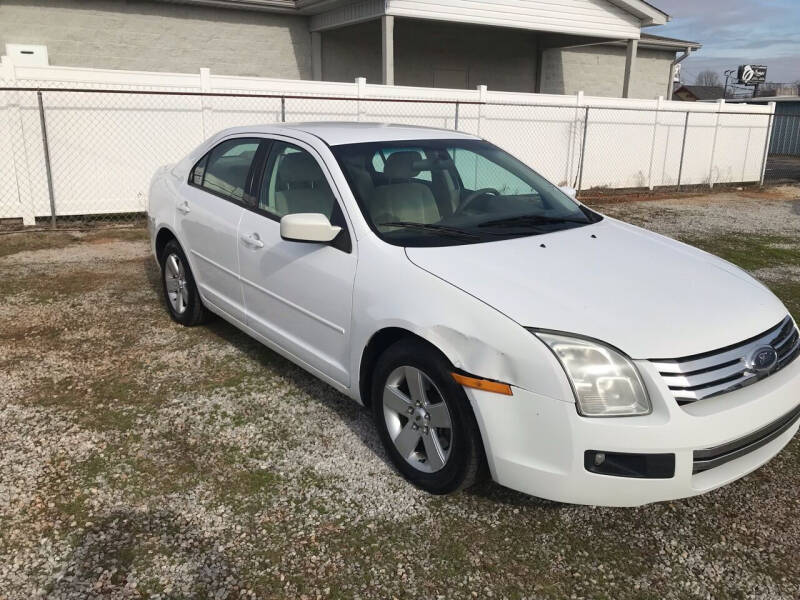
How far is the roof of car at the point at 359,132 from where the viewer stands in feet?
12.7

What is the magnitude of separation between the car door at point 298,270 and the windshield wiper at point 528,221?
2.67 feet

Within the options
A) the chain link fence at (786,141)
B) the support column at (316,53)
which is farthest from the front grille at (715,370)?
the chain link fence at (786,141)

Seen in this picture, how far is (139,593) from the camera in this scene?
8.05 feet

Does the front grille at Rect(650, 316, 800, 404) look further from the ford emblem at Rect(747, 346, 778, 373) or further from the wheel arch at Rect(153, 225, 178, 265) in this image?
the wheel arch at Rect(153, 225, 178, 265)

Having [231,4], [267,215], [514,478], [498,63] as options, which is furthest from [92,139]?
[498,63]

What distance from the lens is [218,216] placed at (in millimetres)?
4395

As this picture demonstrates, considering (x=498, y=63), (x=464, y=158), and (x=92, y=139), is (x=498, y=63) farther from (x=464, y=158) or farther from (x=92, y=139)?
(x=464, y=158)

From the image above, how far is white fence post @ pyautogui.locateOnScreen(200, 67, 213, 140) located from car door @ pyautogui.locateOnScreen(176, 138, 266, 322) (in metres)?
5.48

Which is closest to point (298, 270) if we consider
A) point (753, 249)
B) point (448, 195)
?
point (448, 195)

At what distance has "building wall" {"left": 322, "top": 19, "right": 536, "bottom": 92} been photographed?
15.8 m

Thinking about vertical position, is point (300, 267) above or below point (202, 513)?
above

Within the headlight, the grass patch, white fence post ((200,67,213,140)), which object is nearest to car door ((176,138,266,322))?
the headlight

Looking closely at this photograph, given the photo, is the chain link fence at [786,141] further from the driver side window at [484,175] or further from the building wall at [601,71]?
the driver side window at [484,175]

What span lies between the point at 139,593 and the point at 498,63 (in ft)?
59.8
